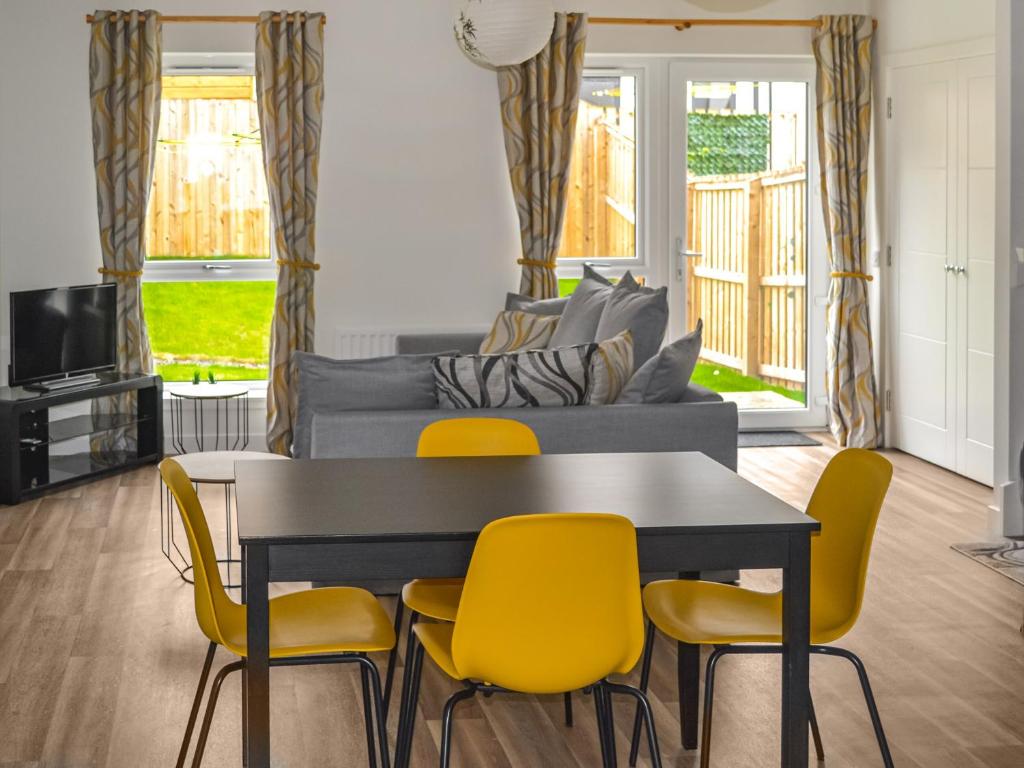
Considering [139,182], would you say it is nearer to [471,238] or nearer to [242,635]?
[471,238]

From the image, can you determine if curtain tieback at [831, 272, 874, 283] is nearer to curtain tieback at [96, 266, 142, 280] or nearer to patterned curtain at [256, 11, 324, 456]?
patterned curtain at [256, 11, 324, 456]

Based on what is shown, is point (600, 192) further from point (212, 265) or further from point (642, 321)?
point (642, 321)

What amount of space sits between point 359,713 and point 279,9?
4942 millimetres

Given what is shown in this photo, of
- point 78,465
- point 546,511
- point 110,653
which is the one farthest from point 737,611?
point 78,465

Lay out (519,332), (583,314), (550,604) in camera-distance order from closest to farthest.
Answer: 1. (550,604)
2. (583,314)
3. (519,332)

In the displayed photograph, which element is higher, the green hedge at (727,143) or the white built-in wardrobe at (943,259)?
the green hedge at (727,143)

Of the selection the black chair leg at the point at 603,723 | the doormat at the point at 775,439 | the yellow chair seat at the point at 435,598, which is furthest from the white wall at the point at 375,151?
the black chair leg at the point at 603,723

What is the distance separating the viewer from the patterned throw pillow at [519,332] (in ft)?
21.3

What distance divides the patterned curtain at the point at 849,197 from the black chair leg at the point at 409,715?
520 cm

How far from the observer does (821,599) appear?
3.13 meters

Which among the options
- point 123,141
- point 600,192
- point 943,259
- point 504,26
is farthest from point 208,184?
point 943,259

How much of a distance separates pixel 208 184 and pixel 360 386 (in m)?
3.59

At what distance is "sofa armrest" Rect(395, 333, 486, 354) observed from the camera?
7207 millimetres

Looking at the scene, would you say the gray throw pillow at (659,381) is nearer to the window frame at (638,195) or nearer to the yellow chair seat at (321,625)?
the yellow chair seat at (321,625)
